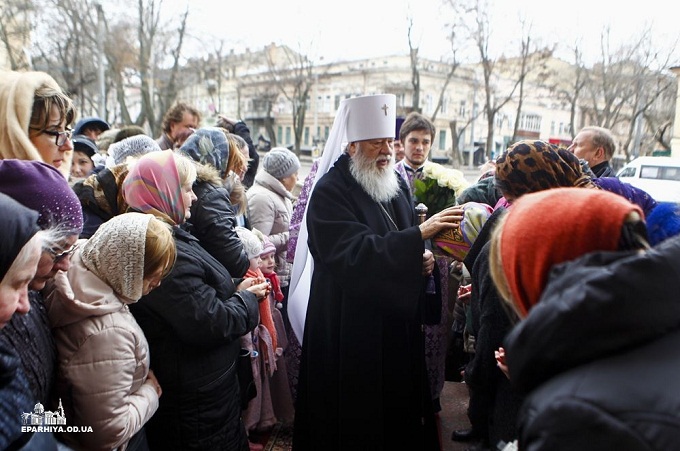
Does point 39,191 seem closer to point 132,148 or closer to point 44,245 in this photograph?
point 44,245

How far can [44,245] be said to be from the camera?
1.42m

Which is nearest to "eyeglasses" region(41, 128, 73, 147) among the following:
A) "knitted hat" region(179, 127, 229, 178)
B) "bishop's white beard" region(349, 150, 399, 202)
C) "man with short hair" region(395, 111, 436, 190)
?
"knitted hat" region(179, 127, 229, 178)

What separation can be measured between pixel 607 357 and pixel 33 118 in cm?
236

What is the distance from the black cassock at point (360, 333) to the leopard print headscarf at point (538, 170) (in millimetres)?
560

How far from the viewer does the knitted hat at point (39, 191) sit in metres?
1.53

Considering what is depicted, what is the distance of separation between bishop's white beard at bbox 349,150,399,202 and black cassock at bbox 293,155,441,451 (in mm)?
46

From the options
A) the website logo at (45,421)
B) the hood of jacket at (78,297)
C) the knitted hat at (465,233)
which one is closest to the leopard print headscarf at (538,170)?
the knitted hat at (465,233)

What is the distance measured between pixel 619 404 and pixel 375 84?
4710 centimetres

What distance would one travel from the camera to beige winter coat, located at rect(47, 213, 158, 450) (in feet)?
5.38

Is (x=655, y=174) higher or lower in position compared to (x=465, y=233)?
lower

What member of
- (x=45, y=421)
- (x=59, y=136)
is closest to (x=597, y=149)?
(x=59, y=136)

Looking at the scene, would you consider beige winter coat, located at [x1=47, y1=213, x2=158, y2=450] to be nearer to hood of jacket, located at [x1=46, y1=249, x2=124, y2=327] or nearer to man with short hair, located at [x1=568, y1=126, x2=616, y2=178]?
hood of jacket, located at [x1=46, y1=249, x2=124, y2=327]

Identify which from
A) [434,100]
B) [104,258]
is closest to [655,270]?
[104,258]

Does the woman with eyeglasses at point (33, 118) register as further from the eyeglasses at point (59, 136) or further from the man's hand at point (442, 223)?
the man's hand at point (442, 223)
